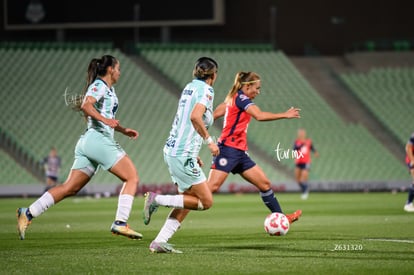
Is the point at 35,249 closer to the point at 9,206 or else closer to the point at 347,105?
the point at 9,206

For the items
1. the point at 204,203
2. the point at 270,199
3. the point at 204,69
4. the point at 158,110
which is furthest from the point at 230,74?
the point at 204,203

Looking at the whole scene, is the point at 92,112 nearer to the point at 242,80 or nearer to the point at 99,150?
the point at 99,150

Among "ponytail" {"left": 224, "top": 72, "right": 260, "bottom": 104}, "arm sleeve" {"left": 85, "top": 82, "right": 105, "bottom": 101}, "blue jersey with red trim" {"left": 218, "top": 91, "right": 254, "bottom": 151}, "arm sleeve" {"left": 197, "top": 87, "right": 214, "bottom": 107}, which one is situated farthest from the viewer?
"blue jersey with red trim" {"left": 218, "top": 91, "right": 254, "bottom": 151}

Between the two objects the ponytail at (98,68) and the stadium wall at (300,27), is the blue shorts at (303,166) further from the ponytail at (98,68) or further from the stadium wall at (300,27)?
the ponytail at (98,68)

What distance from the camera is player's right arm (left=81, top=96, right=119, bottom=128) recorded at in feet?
38.4

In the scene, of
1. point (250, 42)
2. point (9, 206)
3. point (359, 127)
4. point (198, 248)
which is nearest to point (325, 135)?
point (359, 127)

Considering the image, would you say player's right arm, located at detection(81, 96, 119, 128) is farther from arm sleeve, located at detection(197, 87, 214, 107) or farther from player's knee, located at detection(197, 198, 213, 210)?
player's knee, located at detection(197, 198, 213, 210)

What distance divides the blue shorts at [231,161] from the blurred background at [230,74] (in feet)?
69.9

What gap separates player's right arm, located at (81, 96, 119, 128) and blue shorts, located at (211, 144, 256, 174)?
7.05 feet

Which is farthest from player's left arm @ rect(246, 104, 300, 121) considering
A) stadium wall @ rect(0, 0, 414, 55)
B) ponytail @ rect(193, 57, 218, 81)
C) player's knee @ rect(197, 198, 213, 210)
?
stadium wall @ rect(0, 0, 414, 55)

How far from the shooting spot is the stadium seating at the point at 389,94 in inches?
1553

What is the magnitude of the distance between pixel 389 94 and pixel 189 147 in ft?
99.9

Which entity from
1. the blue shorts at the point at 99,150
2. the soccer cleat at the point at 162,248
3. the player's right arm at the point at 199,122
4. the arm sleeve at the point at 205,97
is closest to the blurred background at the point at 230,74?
the blue shorts at the point at 99,150

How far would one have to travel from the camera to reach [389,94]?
40.7 m
